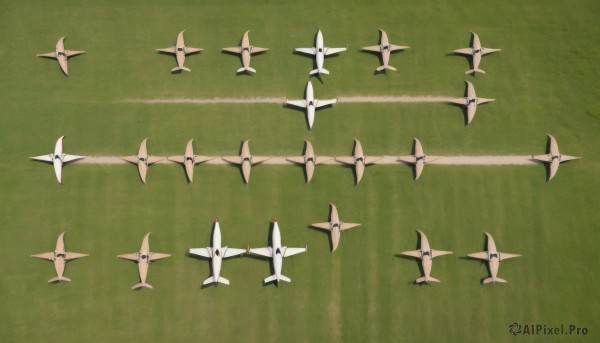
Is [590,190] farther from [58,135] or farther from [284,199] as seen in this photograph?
[58,135]

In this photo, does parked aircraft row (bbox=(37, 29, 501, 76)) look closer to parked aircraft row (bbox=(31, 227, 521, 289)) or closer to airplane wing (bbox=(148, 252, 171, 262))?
parked aircraft row (bbox=(31, 227, 521, 289))

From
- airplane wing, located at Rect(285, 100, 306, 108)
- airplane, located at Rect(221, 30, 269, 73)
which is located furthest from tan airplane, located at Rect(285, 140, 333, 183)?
airplane, located at Rect(221, 30, 269, 73)

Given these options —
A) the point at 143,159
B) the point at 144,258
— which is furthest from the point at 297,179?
the point at 144,258

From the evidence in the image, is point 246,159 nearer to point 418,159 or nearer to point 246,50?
point 246,50

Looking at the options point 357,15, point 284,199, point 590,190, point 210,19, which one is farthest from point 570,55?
point 210,19

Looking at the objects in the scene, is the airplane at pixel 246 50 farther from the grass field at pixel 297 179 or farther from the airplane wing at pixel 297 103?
the airplane wing at pixel 297 103

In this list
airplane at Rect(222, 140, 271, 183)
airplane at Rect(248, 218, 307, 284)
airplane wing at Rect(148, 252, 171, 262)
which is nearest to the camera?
airplane at Rect(248, 218, 307, 284)

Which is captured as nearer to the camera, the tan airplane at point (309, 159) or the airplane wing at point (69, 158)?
the tan airplane at point (309, 159)

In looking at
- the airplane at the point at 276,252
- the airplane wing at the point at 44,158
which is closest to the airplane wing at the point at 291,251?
the airplane at the point at 276,252
